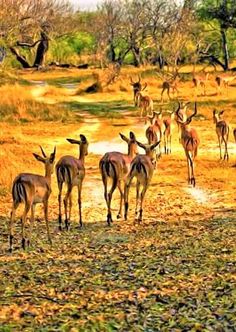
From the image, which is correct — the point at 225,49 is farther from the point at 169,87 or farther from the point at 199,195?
the point at 199,195

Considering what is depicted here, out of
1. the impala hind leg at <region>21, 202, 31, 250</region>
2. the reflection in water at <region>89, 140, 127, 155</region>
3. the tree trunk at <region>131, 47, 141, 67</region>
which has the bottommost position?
the reflection in water at <region>89, 140, 127, 155</region>

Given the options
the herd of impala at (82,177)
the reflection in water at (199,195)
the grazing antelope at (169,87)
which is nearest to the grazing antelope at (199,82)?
the grazing antelope at (169,87)

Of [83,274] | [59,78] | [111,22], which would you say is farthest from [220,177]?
[111,22]

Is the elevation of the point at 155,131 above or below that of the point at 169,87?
below

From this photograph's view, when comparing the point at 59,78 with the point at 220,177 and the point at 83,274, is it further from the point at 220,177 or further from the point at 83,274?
the point at 83,274

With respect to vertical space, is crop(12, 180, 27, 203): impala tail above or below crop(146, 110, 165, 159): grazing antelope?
above

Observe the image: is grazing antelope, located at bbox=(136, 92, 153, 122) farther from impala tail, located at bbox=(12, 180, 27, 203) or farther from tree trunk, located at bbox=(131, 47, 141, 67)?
tree trunk, located at bbox=(131, 47, 141, 67)

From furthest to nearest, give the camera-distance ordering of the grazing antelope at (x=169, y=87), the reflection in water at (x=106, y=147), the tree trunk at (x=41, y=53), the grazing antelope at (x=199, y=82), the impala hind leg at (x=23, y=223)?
the tree trunk at (x=41, y=53) → the grazing antelope at (x=199, y=82) → the grazing antelope at (x=169, y=87) → the reflection in water at (x=106, y=147) → the impala hind leg at (x=23, y=223)

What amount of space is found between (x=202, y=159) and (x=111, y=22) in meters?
45.6

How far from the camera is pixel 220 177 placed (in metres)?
14.9

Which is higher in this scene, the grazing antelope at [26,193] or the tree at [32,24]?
the tree at [32,24]

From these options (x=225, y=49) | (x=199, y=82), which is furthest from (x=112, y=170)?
(x=225, y=49)

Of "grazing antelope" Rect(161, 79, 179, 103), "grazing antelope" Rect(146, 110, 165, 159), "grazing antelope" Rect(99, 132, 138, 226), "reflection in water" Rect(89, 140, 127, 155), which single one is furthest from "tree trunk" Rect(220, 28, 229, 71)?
"grazing antelope" Rect(99, 132, 138, 226)

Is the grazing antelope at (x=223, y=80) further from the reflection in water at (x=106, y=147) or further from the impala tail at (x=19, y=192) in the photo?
the impala tail at (x=19, y=192)
